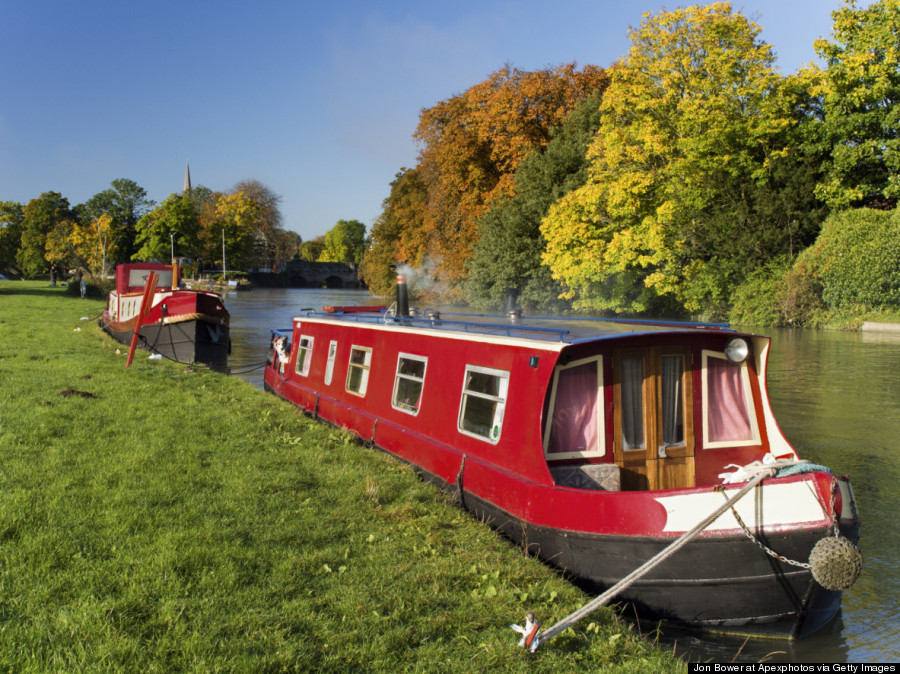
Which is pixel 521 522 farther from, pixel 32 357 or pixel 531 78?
pixel 531 78

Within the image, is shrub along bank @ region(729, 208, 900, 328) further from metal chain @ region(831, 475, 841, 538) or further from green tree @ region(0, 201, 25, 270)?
green tree @ region(0, 201, 25, 270)

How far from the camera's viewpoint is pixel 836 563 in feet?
14.1

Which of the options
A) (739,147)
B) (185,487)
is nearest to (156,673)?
(185,487)

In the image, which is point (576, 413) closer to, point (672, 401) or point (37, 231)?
point (672, 401)

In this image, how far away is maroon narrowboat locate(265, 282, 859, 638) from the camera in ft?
15.8

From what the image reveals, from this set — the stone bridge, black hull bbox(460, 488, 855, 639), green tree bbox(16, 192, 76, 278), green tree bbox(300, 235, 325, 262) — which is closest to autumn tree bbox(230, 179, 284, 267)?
the stone bridge

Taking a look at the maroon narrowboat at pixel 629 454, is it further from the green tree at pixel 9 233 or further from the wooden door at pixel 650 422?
the green tree at pixel 9 233

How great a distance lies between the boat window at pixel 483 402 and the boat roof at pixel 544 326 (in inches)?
17.7

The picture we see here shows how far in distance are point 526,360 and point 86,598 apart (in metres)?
4.09

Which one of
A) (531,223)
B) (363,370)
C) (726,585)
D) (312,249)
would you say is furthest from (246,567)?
(312,249)

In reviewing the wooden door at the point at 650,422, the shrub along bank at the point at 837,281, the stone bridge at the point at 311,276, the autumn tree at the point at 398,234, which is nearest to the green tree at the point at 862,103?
the shrub along bank at the point at 837,281

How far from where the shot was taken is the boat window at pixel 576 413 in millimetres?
6309

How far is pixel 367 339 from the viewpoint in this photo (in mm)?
10047

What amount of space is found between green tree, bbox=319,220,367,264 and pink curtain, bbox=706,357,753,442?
141 metres
